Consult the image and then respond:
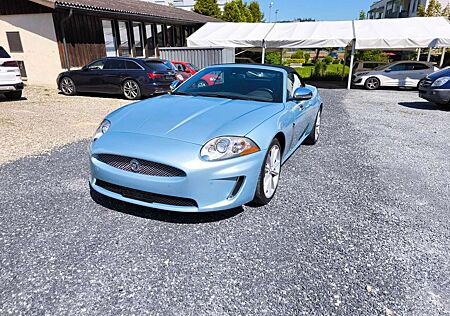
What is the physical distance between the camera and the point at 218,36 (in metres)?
16.0

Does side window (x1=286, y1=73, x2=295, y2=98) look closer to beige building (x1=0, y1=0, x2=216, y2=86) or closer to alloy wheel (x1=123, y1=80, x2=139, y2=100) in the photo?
alloy wheel (x1=123, y1=80, x2=139, y2=100)

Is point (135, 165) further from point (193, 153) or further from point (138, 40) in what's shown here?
point (138, 40)

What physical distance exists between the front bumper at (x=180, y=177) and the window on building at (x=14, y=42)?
13286mm

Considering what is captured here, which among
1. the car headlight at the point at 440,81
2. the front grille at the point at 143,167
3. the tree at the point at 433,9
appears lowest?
the car headlight at the point at 440,81

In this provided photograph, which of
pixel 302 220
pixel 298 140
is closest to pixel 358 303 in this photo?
pixel 302 220

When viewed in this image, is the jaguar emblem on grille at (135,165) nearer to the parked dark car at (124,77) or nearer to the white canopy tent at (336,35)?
the parked dark car at (124,77)

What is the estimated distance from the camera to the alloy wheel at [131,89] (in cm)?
1006

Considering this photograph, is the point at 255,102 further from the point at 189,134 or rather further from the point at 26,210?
the point at 26,210

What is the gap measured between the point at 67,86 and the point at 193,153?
1017 centimetres

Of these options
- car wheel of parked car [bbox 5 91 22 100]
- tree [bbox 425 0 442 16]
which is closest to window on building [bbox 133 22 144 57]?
car wheel of parked car [bbox 5 91 22 100]

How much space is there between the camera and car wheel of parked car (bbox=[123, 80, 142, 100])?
10047 millimetres

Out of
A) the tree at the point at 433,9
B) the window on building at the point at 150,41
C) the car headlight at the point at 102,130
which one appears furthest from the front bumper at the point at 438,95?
the tree at the point at 433,9

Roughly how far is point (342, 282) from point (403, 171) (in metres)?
2.83

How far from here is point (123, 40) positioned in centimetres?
1667
